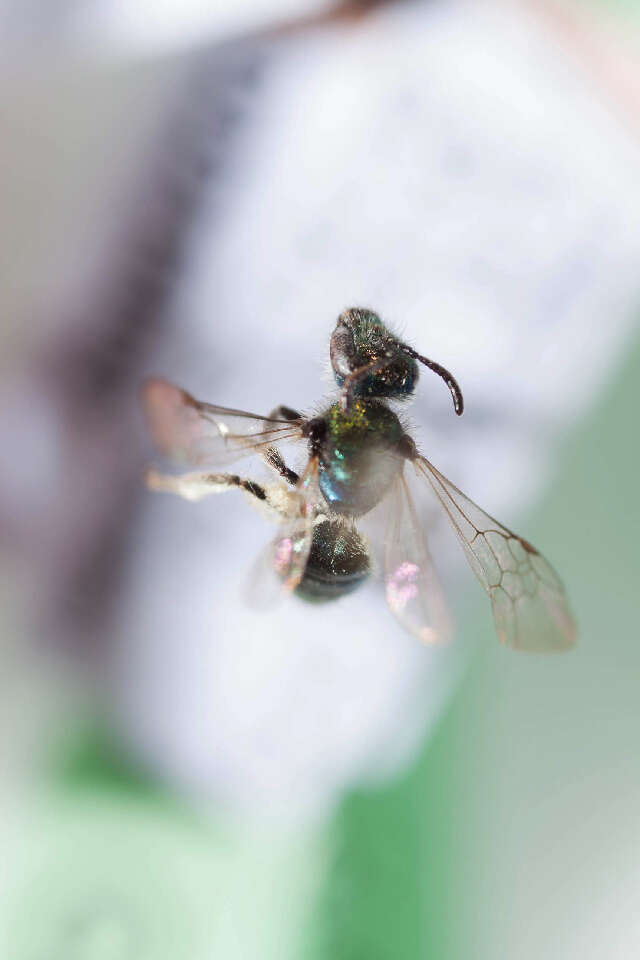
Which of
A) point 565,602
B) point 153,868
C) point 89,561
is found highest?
point 565,602

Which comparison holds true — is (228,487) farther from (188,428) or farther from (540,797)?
(540,797)

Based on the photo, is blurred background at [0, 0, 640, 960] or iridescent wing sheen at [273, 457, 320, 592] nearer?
iridescent wing sheen at [273, 457, 320, 592]

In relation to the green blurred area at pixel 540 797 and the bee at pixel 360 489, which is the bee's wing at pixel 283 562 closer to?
the bee at pixel 360 489

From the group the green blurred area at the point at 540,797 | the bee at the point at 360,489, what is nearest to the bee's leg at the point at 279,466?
the bee at the point at 360,489

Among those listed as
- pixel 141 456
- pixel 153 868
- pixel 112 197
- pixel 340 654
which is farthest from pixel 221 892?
pixel 112 197

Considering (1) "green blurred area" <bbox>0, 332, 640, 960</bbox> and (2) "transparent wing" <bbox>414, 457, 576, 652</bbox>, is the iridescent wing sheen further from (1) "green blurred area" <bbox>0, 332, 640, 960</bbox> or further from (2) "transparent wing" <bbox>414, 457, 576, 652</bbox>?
(1) "green blurred area" <bbox>0, 332, 640, 960</bbox>

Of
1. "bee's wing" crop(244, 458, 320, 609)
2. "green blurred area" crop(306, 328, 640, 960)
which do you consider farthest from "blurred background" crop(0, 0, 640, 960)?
"bee's wing" crop(244, 458, 320, 609)

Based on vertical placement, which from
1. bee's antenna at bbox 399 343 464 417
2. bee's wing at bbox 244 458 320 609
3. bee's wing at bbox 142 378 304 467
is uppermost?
bee's antenna at bbox 399 343 464 417

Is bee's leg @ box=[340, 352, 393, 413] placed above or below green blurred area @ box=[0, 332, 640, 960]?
above

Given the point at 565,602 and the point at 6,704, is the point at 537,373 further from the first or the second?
the point at 6,704
